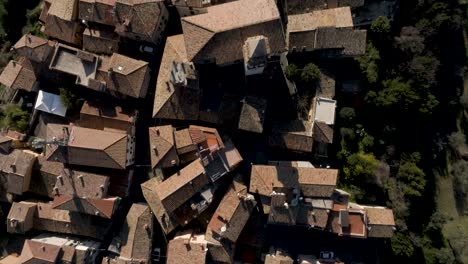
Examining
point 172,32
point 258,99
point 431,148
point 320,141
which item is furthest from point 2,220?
point 431,148

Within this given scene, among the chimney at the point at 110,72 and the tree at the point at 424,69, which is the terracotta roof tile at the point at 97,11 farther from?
the tree at the point at 424,69

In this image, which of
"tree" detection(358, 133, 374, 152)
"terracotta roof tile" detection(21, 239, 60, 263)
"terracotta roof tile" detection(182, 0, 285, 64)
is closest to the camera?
"terracotta roof tile" detection(182, 0, 285, 64)

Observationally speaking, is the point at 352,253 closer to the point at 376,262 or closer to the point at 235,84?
the point at 376,262

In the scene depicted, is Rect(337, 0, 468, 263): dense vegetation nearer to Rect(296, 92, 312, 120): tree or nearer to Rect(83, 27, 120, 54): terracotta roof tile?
Rect(296, 92, 312, 120): tree

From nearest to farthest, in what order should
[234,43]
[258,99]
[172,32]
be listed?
[234,43], [258,99], [172,32]

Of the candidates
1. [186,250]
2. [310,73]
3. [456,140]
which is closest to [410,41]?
[310,73]

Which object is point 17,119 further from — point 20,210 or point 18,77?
point 20,210

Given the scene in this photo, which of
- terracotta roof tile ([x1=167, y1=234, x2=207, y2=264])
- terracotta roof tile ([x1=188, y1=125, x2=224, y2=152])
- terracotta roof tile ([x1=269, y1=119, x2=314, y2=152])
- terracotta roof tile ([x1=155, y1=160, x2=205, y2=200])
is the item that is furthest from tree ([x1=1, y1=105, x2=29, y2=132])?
terracotta roof tile ([x1=269, y1=119, x2=314, y2=152])
